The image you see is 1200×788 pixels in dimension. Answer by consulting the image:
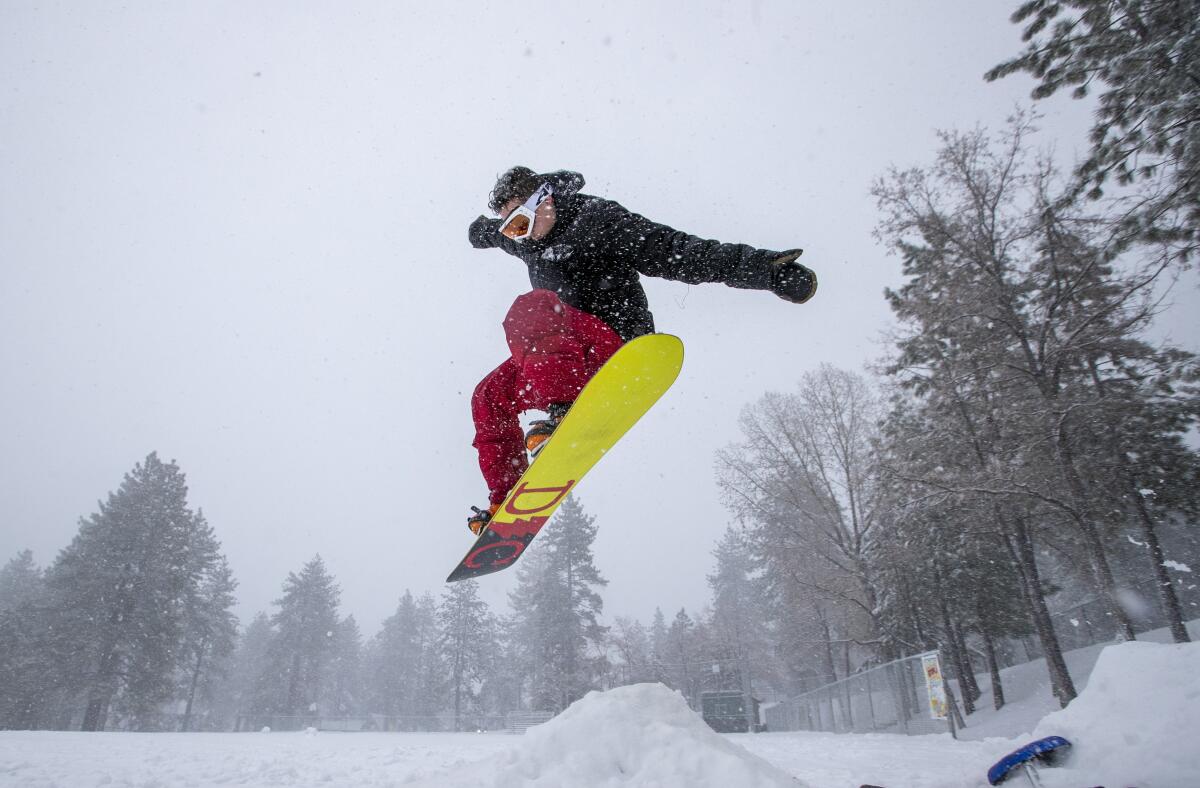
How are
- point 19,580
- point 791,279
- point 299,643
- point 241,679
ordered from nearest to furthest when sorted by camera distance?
point 791,279 → point 299,643 → point 19,580 → point 241,679

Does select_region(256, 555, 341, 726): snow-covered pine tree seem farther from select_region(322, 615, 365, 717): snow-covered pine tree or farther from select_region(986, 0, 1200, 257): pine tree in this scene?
select_region(986, 0, 1200, 257): pine tree

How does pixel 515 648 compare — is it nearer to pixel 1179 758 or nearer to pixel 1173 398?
pixel 1173 398

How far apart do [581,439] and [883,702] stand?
589 inches

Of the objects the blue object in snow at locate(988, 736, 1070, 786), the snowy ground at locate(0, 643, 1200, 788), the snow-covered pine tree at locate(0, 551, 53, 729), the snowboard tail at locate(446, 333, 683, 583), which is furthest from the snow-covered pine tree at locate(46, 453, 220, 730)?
the blue object in snow at locate(988, 736, 1070, 786)

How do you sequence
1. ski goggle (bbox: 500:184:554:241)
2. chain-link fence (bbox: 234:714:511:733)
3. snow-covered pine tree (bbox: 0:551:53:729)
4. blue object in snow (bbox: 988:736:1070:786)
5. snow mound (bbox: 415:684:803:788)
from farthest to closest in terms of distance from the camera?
chain-link fence (bbox: 234:714:511:733), snow-covered pine tree (bbox: 0:551:53:729), ski goggle (bbox: 500:184:554:241), snow mound (bbox: 415:684:803:788), blue object in snow (bbox: 988:736:1070:786)

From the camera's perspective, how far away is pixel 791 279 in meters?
2.41

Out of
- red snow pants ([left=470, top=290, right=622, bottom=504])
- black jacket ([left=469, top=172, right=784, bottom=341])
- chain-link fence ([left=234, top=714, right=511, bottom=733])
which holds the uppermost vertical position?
black jacket ([left=469, top=172, right=784, bottom=341])

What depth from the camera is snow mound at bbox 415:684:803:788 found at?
2766 mm

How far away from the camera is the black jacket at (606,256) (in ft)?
9.39

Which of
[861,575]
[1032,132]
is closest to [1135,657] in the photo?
[1032,132]

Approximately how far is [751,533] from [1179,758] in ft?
58.8

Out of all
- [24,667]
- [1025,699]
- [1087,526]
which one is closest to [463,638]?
[24,667]

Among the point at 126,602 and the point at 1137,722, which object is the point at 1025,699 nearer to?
the point at 1137,722

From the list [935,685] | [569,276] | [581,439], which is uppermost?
[569,276]
